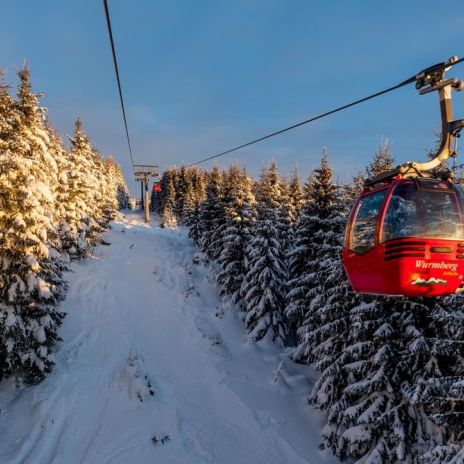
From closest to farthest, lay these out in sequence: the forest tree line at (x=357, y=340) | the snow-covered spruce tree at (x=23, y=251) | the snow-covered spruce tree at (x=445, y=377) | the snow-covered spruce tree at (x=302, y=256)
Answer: the snow-covered spruce tree at (x=445, y=377) → the forest tree line at (x=357, y=340) → the snow-covered spruce tree at (x=23, y=251) → the snow-covered spruce tree at (x=302, y=256)

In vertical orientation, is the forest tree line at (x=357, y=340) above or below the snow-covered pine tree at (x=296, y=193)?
below

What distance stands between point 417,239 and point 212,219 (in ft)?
112

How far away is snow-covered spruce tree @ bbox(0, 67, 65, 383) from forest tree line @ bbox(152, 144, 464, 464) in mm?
12399

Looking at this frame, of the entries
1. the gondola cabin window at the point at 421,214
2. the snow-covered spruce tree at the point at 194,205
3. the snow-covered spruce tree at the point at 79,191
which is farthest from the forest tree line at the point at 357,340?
the snow-covered spruce tree at the point at 194,205

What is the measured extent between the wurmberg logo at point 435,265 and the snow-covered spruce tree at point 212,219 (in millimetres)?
29633

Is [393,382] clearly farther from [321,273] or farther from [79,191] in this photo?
[79,191]

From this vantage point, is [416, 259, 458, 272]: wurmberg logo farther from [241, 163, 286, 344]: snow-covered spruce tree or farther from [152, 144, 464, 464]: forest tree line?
[241, 163, 286, 344]: snow-covered spruce tree

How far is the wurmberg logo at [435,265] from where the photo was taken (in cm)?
703

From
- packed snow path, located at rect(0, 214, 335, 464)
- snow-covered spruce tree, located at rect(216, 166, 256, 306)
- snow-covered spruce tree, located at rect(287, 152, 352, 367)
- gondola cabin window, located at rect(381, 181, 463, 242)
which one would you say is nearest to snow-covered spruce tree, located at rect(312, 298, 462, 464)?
snow-covered spruce tree, located at rect(287, 152, 352, 367)

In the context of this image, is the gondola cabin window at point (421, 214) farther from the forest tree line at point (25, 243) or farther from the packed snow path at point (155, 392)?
the forest tree line at point (25, 243)

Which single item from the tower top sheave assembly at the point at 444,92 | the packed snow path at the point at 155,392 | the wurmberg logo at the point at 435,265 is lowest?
the packed snow path at the point at 155,392

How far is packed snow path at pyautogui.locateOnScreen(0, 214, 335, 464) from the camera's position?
14.6 meters

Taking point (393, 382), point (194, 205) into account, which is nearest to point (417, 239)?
point (393, 382)

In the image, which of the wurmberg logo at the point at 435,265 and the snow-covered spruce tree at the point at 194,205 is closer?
the wurmberg logo at the point at 435,265
